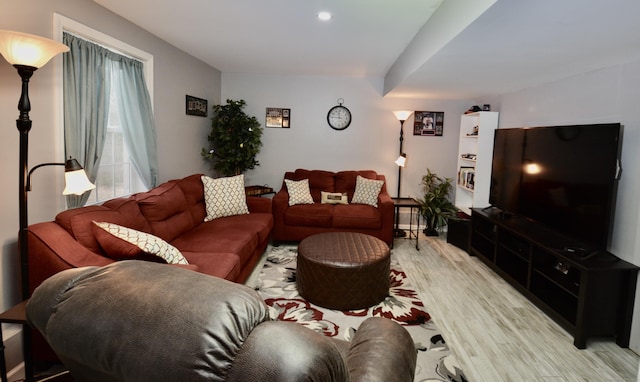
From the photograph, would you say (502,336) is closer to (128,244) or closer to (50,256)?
(128,244)

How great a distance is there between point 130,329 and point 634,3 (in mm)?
2337

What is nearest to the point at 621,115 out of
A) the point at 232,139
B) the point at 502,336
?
the point at 502,336

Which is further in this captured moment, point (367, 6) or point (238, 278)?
point (238, 278)

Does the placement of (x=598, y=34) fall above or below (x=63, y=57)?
above

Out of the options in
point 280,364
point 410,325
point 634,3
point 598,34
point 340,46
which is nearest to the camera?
point 280,364

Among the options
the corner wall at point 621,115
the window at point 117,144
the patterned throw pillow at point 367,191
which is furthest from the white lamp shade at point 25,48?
the patterned throw pillow at point 367,191

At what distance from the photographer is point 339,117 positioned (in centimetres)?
588

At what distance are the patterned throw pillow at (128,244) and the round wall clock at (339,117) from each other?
3.96m

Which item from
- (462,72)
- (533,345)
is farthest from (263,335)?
(462,72)

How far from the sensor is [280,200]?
4773 mm

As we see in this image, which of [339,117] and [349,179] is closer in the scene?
[349,179]

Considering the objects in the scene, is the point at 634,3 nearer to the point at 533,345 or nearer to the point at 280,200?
the point at 533,345

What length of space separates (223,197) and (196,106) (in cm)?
141

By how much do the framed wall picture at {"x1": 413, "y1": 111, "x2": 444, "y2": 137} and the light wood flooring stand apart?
8.15ft
